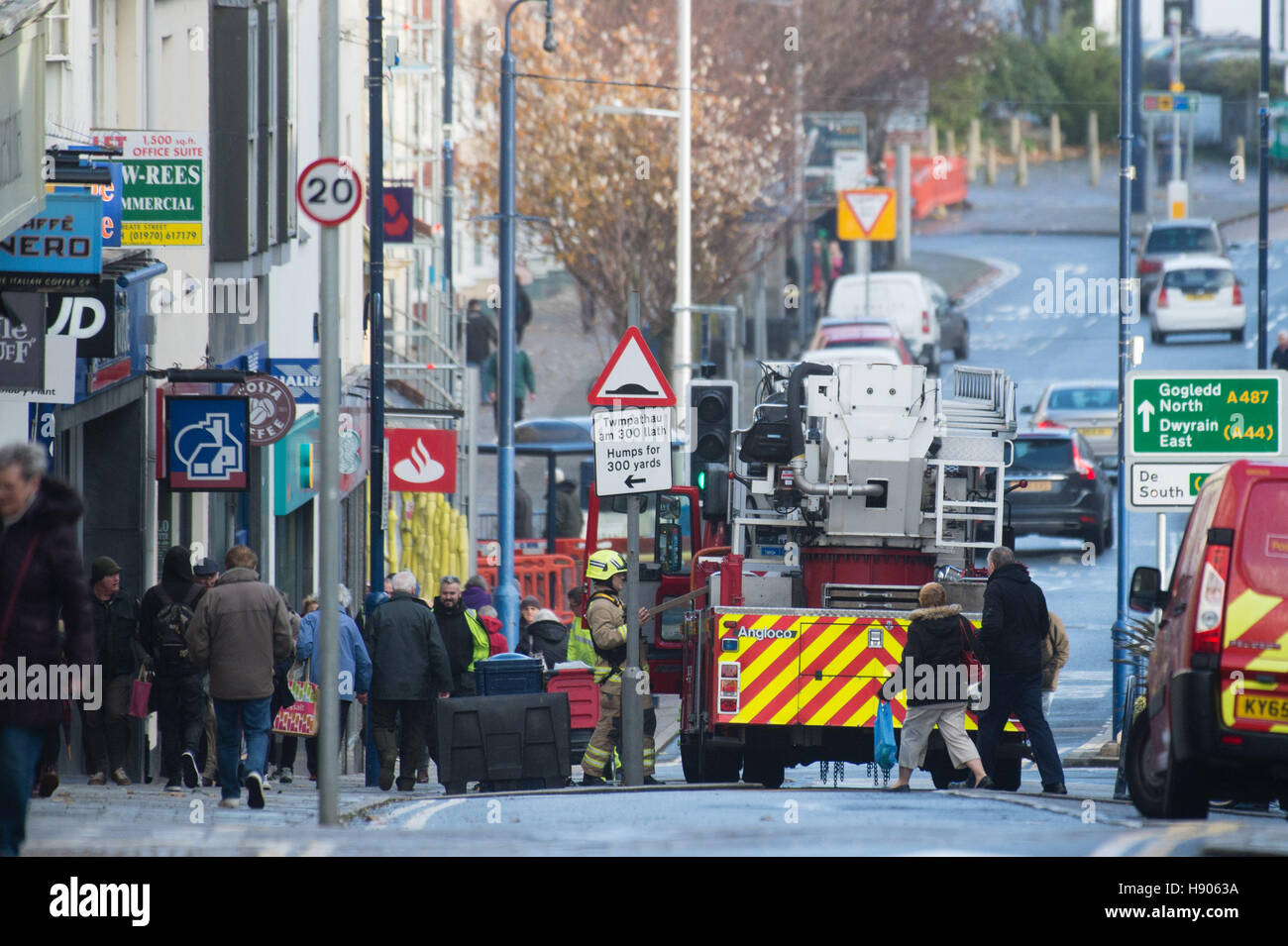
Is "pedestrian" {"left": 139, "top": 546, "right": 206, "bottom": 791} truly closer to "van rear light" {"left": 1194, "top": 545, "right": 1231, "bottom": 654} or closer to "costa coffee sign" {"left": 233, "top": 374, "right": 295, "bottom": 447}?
"costa coffee sign" {"left": 233, "top": 374, "right": 295, "bottom": 447}

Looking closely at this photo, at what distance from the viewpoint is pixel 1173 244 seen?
54.4m

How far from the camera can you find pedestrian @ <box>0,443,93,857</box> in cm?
934

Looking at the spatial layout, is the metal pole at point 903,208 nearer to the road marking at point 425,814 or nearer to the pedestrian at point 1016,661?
the pedestrian at point 1016,661

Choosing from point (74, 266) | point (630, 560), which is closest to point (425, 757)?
point (630, 560)

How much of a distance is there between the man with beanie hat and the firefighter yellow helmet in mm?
2856

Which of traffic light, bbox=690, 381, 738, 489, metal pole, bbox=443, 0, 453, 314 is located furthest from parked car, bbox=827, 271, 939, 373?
traffic light, bbox=690, 381, 738, 489

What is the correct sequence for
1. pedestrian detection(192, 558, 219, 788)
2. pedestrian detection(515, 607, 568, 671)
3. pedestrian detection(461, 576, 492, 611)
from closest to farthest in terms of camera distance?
1. pedestrian detection(192, 558, 219, 788)
2. pedestrian detection(515, 607, 568, 671)
3. pedestrian detection(461, 576, 492, 611)

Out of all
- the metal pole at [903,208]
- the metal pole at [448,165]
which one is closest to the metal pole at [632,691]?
the metal pole at [448,165]

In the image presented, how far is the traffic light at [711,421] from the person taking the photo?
16906mm

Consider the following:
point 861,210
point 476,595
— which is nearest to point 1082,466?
point 476,595

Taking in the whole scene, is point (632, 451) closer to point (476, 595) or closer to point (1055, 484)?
point (476, 595)

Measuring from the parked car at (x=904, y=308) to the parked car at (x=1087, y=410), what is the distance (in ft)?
30.7
